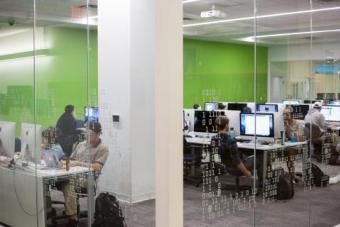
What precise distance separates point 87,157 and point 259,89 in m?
2.17

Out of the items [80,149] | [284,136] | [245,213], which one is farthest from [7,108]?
[284,136]

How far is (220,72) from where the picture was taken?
421cm

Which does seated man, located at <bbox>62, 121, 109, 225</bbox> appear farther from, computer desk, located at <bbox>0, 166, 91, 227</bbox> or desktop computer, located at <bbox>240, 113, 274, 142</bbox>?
desktop computer, located at <bbox>240, 113, 274, 142</bbox>

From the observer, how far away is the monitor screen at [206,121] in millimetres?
4179

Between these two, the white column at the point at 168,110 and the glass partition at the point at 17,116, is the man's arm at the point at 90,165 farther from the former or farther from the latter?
the white column at the point at 168,110

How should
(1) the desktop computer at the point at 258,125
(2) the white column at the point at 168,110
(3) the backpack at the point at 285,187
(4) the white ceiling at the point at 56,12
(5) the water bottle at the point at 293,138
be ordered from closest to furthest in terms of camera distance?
(2) the white column at the point at 168,110
(4) the white ceiling at the point at 56,12
(3) the backpack at the point at 285,187
(5) the water bottle at the point at 293,138
(1) the desktop computer at the point at 258,125

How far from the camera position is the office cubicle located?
3.95 m

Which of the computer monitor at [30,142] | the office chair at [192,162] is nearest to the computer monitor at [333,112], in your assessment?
the office chair at [192,162]

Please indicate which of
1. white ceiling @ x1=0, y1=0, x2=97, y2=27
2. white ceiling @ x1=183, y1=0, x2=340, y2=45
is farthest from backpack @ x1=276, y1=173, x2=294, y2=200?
white ceiling @ x1=0, y1=0, x2=97, y2=27

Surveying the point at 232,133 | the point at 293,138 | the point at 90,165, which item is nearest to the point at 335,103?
the point at 293,138

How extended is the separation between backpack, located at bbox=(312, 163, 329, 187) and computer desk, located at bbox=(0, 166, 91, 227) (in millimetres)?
2965

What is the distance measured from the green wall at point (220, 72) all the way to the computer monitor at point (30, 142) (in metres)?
1.53

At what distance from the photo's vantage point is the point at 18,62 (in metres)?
4.92

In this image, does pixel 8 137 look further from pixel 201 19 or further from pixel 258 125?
pixel 258 125
